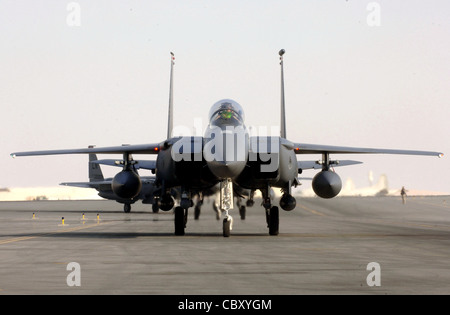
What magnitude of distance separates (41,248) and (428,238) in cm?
1278

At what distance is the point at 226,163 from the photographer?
1994 centimetres

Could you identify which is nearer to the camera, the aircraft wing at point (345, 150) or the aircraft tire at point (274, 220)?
the aircraft tire at point (274, 220)

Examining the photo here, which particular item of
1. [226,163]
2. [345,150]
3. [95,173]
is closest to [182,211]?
[226,163]

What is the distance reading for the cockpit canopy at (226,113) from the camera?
71.9 feet

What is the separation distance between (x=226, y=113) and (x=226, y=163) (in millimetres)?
2710

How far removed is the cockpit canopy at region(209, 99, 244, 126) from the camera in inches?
862

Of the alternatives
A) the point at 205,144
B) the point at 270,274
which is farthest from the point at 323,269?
the point at 205,144

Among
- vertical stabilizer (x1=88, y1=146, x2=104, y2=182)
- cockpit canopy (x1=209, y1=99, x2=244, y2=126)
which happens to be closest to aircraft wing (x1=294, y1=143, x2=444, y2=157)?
cockpit canopy (x1=209, y1=99, x2=244, y2=126)

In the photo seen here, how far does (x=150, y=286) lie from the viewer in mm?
10875
